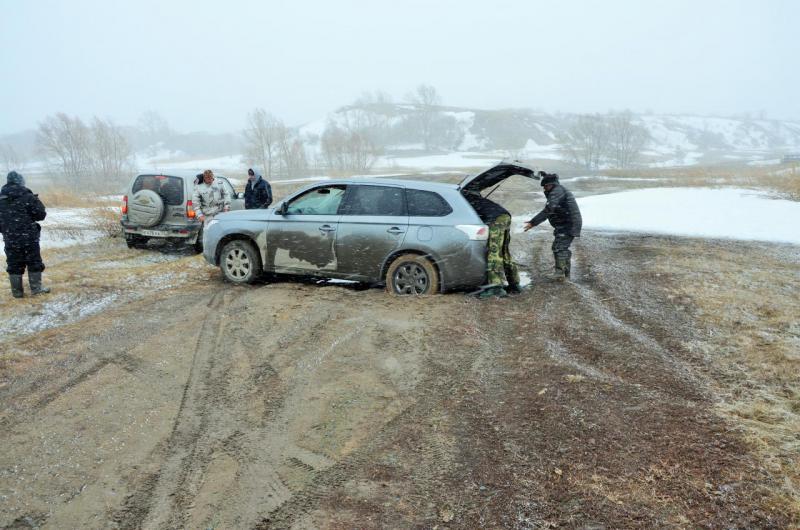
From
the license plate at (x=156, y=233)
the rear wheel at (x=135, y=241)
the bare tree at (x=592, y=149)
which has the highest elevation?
the bare tree at (x=592, y=149)

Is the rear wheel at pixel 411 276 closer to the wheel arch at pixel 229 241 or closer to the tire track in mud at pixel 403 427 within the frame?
the tire track in mud at pixel 403 427

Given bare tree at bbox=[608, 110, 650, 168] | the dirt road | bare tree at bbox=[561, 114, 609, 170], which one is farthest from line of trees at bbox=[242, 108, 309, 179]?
the dirt road

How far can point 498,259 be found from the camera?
21.9 feet

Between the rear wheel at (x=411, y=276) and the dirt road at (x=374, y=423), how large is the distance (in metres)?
0.52

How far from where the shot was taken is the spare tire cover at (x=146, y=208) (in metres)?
9.99

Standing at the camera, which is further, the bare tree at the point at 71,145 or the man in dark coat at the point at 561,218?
the bare tree at the point at 71,145

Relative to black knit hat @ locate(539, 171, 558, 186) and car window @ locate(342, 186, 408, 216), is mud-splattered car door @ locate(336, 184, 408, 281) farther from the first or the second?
black knit hat @ locate(539, 171, 558, 186)

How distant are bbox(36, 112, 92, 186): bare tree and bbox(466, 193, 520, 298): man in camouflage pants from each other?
64892 mm

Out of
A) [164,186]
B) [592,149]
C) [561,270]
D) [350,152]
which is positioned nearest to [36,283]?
[164,186]

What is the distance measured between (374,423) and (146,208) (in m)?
8.48

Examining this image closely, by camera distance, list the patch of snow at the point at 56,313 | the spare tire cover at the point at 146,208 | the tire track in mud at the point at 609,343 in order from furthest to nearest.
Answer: the spare tire cover at the point at 146,208 → the patch of snow at the point at 56,313 → the tire track in mud at the point at 609,343

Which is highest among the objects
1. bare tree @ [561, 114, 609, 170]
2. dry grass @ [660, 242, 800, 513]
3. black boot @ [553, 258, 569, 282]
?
bare tree @ [561, 114, 609, 170]

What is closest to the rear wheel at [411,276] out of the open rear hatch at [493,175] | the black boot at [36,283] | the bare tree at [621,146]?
the open rear hatch at [493,175]

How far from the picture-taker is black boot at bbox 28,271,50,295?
710cm
